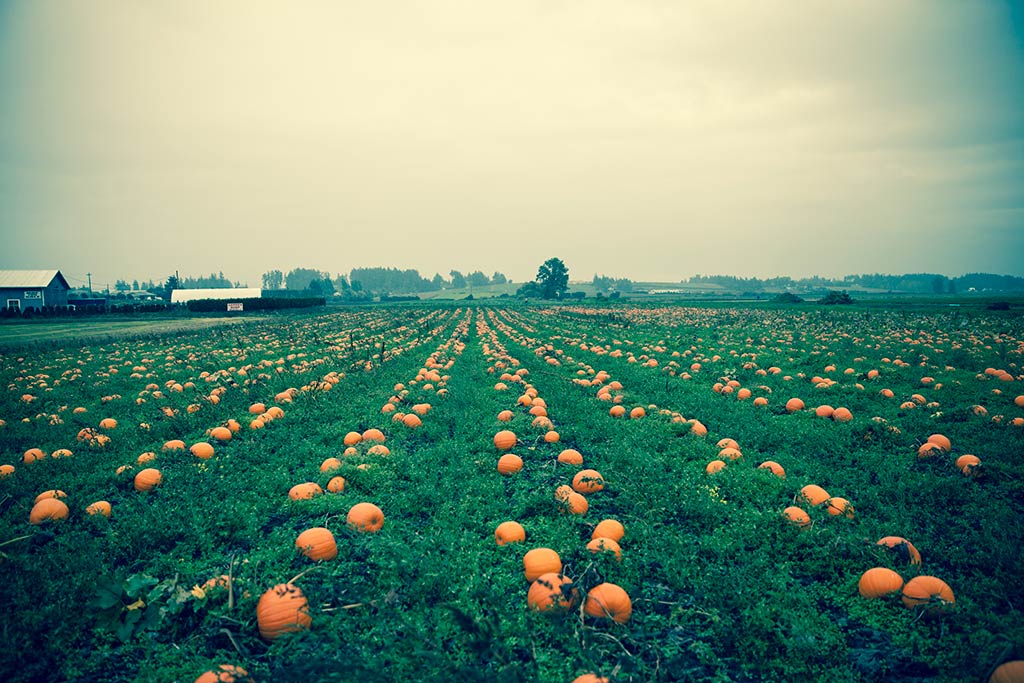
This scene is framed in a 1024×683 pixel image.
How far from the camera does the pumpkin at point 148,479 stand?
770 centimetres

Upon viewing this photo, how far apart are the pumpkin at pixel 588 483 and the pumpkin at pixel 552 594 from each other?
2459 mm

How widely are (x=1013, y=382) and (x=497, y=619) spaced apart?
17.4 metres

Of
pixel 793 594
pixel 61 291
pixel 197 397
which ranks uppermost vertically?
pixel 61 291

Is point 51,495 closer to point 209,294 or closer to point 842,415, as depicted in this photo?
point 842,415

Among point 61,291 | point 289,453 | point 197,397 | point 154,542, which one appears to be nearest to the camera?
point 154,542

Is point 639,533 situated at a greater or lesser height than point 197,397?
lesser

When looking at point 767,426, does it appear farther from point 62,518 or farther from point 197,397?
point 197,397

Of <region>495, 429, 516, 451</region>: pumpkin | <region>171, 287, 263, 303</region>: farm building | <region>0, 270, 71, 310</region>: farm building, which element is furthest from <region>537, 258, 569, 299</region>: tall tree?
<region>495, 429, 516, 451</region>: pumpkin

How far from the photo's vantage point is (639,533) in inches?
248

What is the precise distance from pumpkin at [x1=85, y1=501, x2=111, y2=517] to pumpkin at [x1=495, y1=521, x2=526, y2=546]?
18.6ft

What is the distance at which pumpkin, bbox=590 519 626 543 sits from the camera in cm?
612

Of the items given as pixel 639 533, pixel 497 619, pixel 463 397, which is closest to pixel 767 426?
pixel 639 533

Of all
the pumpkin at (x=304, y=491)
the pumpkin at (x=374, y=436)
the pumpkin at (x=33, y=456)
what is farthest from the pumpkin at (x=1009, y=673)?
the pumpkin at (x=33, y=456)

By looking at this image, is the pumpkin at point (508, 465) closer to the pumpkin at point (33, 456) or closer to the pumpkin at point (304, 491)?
the pumpkin at point (304, 491)
